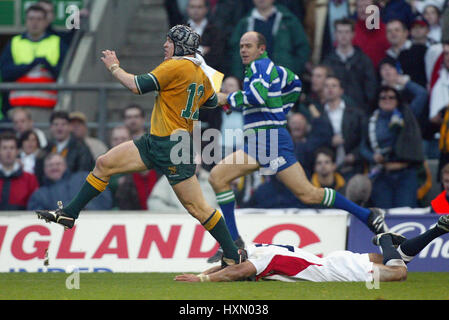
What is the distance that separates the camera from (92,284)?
30.0ft

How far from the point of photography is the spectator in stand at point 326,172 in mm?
12688

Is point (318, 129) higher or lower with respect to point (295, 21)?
lower

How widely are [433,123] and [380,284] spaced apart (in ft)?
17.1

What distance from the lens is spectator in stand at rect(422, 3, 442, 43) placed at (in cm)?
1425

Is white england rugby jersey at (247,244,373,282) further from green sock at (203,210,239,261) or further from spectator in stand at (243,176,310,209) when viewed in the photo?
A: spectator in stand at (243,176,310,209)

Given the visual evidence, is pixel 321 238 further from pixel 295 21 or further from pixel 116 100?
pixel 116 100

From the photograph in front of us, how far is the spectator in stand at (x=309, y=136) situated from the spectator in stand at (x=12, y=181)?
11.7 ft

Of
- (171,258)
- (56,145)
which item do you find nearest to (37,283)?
(171,258)

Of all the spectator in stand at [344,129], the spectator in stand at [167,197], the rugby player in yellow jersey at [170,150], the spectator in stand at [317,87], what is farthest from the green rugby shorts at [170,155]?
the spectator in stand at [317,87]

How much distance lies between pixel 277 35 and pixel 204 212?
544 cm

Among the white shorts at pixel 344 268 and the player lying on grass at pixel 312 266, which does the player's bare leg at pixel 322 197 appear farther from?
the white shorts at pixel 344 268


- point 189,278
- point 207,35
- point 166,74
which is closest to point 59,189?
point 207,35
